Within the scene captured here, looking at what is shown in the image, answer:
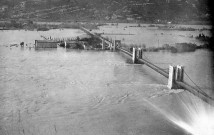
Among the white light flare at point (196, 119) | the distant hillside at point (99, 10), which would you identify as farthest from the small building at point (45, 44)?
the distant hillside at point (99, 10)

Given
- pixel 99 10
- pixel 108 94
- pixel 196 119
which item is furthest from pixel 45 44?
pixel 99 10

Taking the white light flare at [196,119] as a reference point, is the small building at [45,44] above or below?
above

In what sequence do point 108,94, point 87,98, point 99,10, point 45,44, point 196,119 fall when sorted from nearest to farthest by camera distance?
1. point 196,119
2. point 87,98
3. point 108,94
4. point 45,44
5. point 99,10

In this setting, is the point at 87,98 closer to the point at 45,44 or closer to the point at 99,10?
the point at 45,44

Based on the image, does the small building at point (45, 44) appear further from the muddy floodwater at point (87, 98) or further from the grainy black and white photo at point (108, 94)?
the muddy floodwater at point (87, 98)

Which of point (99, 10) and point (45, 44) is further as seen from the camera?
point (99, 10)
